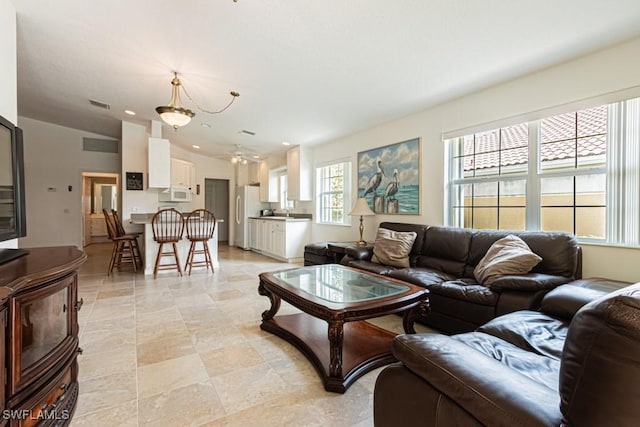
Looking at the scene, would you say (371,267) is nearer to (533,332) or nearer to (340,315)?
(340,315)

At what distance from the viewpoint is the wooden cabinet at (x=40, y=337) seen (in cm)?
115

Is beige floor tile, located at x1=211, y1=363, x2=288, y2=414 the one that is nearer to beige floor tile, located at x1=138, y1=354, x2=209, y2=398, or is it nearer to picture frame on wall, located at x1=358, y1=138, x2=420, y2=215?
beige floor tile, located at x1=138, y1=354, x2=209, y2=398

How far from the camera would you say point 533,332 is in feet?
5.28

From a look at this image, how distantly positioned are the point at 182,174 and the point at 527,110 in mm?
7007

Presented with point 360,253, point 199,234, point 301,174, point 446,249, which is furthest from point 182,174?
point 446,249

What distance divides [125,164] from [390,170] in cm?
534

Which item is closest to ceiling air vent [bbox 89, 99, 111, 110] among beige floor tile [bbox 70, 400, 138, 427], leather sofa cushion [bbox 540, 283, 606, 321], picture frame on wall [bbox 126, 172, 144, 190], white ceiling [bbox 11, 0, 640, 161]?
white ceiling [bbox 11, 0, 640, 161]

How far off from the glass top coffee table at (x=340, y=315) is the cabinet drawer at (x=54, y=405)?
1329 mm

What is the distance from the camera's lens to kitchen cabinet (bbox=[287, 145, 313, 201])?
20.4ft

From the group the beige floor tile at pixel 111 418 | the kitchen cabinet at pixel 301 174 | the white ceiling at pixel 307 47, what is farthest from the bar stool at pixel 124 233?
the beige floor tile at pixel 111 418

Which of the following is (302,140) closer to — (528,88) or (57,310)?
(528,88)

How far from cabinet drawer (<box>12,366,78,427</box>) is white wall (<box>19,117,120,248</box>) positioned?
689 centimetres

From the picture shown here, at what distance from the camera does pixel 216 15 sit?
234 cm

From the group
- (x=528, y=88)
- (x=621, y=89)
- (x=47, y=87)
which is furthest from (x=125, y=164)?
(x=621, y=89)
